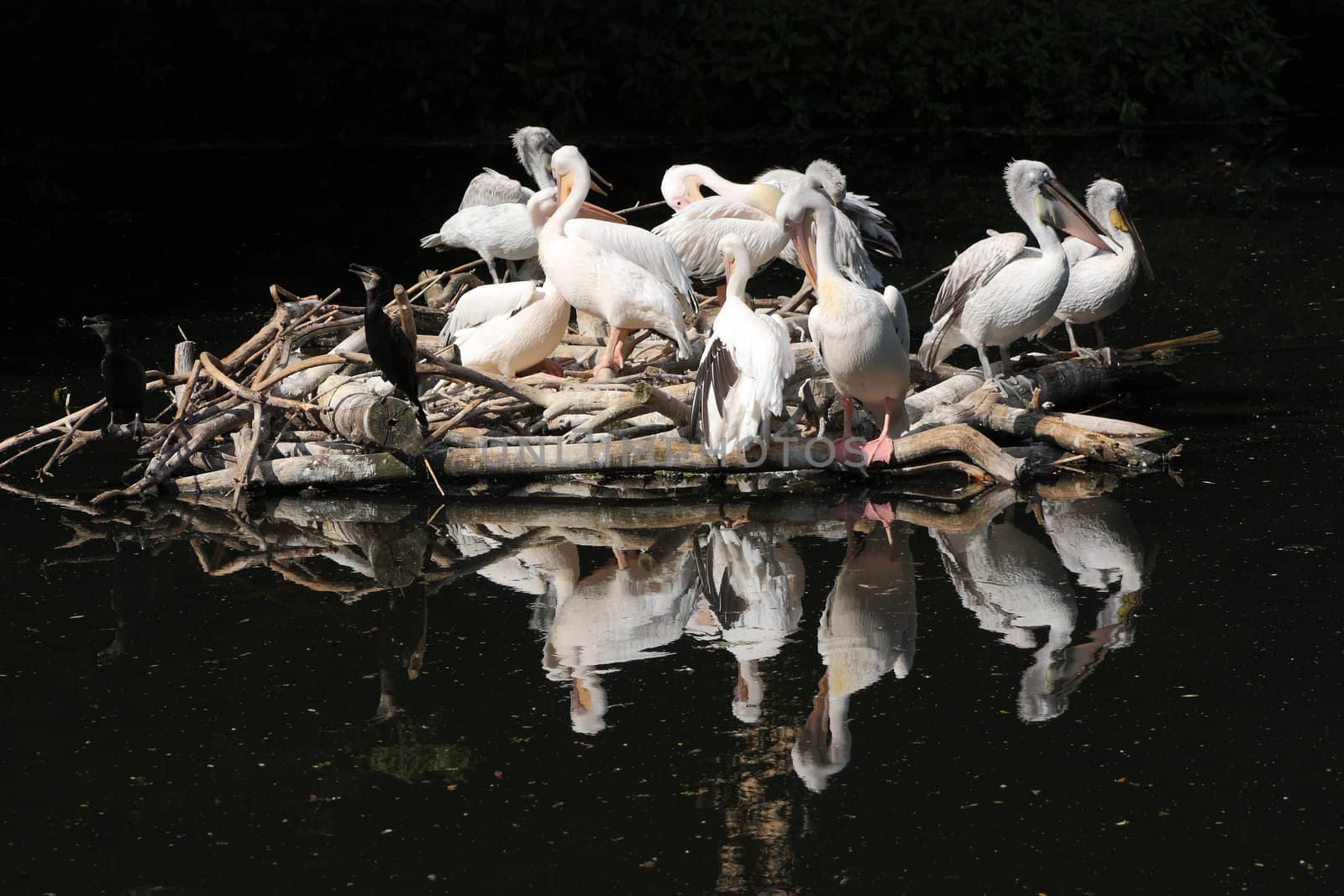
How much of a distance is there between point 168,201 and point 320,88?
3834 mm

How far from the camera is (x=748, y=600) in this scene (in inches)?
192

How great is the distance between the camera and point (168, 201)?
49.1 ft

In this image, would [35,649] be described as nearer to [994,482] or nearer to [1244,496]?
[994,482]

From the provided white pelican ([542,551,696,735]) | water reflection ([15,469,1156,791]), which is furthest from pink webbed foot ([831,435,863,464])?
white pelican ([542,551,696,735])

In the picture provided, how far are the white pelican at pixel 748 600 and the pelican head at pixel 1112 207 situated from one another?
2.75 meters

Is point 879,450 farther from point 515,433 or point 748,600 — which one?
point 515,433

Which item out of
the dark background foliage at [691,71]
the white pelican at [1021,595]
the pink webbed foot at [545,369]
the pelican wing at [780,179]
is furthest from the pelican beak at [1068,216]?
the dark background foliage at [691,71]

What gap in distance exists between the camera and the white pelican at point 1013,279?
640 centimetres

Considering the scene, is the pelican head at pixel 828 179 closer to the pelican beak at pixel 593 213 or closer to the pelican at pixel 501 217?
the pelican beak at pixel 593 213

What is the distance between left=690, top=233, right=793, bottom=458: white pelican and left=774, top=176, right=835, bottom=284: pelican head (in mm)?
375

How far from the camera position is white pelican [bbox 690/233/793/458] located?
5637 mm

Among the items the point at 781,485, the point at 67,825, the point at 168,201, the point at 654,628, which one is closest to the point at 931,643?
the point at 654,628

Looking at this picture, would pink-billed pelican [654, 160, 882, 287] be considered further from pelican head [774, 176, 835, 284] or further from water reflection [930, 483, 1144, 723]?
water reflection [930, 483, 1144, 723]

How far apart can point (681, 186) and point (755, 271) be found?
1281 mm
